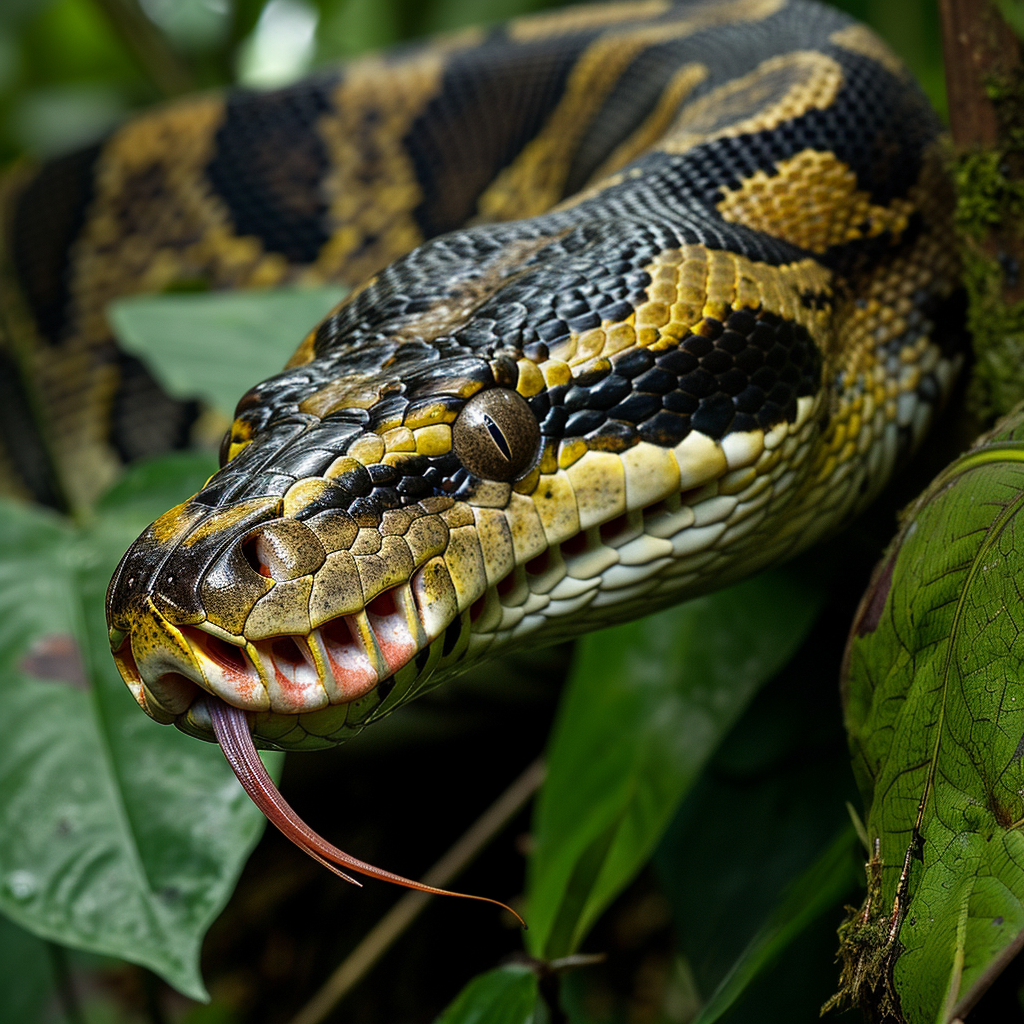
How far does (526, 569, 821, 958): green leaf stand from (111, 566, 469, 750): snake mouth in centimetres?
56

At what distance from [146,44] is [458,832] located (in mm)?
3095

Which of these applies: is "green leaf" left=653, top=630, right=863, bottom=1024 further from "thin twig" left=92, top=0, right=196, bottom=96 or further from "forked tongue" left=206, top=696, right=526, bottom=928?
"thin twig" left=92, top=0, right=196, bottom=96

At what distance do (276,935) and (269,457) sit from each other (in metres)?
1.92

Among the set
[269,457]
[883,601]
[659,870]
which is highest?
[269,457]

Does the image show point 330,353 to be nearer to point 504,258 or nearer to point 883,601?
point 504,258

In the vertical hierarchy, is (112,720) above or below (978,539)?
below

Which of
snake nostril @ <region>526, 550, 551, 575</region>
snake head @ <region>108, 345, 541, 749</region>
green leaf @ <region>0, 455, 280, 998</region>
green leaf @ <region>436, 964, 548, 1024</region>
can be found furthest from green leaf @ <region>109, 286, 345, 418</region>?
green leaf @ <region>436, 964, 548, 1024</region>

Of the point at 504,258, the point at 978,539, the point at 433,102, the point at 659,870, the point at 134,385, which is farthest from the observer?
the point at 134,385

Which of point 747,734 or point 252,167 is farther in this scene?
point 252,167

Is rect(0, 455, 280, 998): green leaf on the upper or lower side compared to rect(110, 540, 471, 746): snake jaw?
lower

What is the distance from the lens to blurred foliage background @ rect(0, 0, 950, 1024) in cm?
174

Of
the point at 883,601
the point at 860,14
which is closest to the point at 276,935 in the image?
the point at 883,601

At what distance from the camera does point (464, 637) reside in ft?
4.04

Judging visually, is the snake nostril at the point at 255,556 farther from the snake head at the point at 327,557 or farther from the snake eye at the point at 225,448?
the snake eye at the point at 225,448
